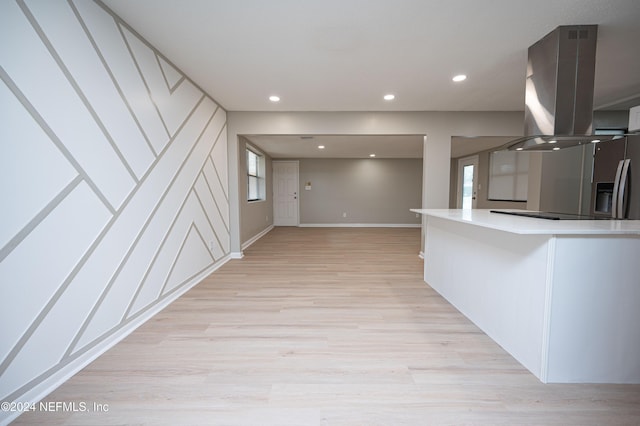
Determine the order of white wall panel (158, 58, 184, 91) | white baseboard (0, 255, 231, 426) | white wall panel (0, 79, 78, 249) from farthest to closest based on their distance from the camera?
white wall panel (158, 58, 184, 91), white baseboard (0, 255, 231, 426), white wall panel (0, 79, 78, 249)

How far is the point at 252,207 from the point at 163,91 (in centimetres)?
357

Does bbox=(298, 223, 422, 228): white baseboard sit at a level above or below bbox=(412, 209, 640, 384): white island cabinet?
below

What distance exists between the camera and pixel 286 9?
1.84 meters

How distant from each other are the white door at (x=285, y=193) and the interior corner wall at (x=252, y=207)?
0.28 m

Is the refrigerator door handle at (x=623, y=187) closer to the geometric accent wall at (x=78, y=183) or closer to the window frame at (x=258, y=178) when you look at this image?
the geometric accent wall at (x=78, y=183)

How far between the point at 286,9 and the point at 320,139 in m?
3.57

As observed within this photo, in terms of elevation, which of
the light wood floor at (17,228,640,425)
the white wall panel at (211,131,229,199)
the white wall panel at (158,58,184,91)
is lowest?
the light wood floor at (17,228,640,425)

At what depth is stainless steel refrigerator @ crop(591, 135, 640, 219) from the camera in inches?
110

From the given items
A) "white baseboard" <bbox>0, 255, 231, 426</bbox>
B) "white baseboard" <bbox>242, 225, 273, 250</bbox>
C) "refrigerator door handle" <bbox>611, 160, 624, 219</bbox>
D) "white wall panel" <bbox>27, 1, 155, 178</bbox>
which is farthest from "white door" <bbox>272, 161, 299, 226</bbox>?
"refrigerator door handle" <bbox>611, 160, 624, 219</bbox>

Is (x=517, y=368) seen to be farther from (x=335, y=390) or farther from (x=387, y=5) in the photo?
(x=387, y=5)

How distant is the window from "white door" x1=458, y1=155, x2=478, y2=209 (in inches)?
232

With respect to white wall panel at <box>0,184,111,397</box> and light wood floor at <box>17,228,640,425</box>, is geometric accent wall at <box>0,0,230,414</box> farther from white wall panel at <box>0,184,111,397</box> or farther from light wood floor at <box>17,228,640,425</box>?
light wood floor at <box>17,228,640,425</box>

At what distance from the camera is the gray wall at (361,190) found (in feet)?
26.5

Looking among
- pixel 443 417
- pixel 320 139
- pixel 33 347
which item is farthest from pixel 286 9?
pixel 320 139
